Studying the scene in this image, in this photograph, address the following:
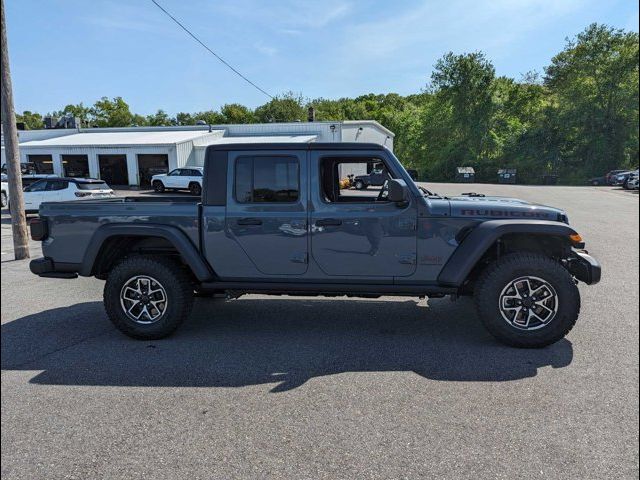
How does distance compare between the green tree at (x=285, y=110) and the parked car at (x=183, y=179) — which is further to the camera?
the green tree at (x=285, y=110)

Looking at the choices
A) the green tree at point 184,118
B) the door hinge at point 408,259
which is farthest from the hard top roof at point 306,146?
the green tree at point 184,118

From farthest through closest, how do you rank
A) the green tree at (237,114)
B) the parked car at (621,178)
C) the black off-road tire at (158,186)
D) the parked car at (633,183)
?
the green tree at (237,114)
the parked car at (621,178)
the parked car at (633,183)
the black off-road tire at (158,186)

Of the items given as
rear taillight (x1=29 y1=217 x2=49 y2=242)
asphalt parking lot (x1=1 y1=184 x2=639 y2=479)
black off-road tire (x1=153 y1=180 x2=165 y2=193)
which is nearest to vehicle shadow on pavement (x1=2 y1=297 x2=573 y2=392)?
asphalt parking lot (x1=1 y1=184 x2=639 y2=479)

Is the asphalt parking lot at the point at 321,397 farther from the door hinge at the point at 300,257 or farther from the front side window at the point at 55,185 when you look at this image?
the front side window at the point at 55,185

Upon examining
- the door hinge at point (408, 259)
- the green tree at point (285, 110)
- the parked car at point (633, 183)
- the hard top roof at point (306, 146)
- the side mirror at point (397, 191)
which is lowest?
the door hinge at point (408, 259)

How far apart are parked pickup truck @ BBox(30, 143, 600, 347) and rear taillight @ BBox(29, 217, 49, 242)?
0.01 m

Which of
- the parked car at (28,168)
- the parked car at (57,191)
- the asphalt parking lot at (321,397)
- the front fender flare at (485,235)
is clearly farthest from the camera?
the parked car at (28,168)

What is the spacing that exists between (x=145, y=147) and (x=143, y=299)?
1116 inches

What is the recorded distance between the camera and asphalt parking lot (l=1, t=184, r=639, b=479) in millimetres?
2598

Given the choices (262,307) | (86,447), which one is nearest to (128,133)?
(262,307)

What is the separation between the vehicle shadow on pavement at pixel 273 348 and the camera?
3.71m

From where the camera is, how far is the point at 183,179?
2575cm

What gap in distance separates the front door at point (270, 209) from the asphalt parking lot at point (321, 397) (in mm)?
835

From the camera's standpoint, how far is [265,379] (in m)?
3.62
